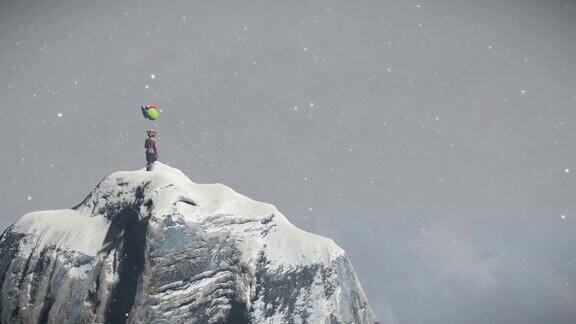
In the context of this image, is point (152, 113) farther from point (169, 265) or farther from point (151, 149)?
point (169, 265)

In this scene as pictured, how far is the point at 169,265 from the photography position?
57.9 ft

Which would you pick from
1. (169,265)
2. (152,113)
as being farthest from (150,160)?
(169,265)

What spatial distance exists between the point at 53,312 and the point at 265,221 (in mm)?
10991

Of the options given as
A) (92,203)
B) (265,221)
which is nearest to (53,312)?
(92,203)

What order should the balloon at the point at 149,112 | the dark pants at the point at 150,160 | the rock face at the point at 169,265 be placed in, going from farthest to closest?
the dark pants at the point at 150,160, the balloon at the point at 149,112, the rock face at the point at 169,265

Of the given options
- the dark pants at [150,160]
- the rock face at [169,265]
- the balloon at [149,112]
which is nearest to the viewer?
the rock face at [169,265]

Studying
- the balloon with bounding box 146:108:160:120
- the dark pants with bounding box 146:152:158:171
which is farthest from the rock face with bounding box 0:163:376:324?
the balloon with bounding box 146:108:160:120

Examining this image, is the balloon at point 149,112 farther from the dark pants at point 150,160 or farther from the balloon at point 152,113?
the dark pants at point 150,160

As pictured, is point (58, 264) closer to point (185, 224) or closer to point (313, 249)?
point (185, 224)

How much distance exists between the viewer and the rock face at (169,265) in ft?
57.8

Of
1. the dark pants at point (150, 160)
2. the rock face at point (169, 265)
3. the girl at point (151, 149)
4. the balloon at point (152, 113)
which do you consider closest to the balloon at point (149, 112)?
the balloon at point (152, 113)

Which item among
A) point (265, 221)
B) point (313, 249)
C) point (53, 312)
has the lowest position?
point (53, 312)

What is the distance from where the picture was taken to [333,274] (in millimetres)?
20469

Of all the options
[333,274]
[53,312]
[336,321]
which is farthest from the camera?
[333,274]
